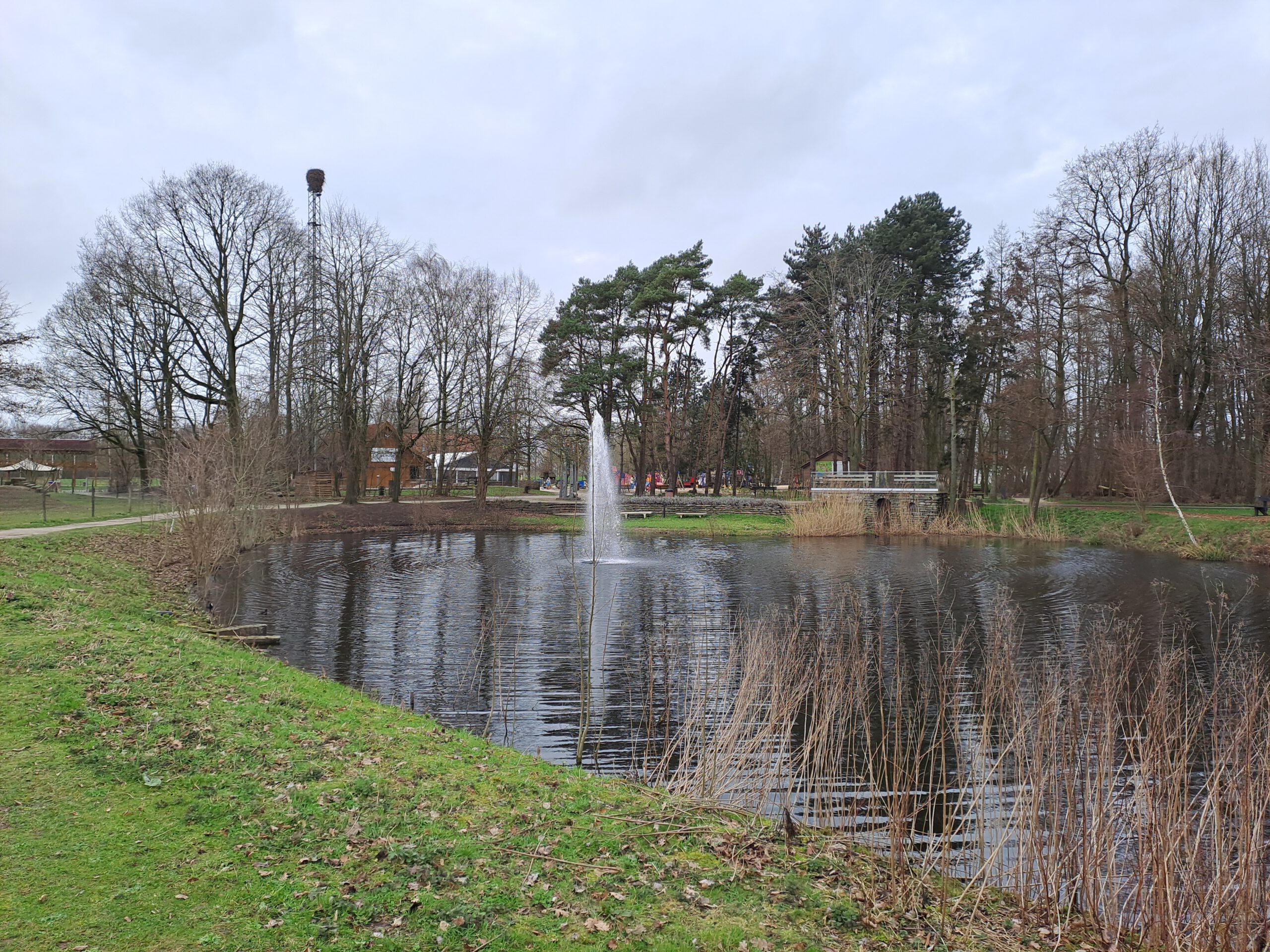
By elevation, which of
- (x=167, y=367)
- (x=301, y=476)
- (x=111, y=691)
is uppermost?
(x=167, y=367)

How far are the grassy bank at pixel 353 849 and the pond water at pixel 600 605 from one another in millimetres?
1723

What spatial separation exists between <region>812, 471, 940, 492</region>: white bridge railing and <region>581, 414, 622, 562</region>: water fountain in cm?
950

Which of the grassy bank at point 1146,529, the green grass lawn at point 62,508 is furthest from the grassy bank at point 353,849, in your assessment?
the grassy bank at point 1146,529

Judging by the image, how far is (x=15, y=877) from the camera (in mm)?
3777

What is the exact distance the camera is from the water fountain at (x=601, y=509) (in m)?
22.8

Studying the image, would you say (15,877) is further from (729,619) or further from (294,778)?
(729,619)

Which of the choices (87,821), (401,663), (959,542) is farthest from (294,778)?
(959,542)

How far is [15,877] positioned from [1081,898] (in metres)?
6.05

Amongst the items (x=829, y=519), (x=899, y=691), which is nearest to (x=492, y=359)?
(x=829, y=519)

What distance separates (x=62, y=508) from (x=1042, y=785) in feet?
107

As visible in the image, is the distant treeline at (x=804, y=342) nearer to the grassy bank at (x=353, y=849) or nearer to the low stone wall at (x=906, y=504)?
the low stone wall at (x=906, y=504)

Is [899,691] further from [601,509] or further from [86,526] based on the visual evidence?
[601,509]

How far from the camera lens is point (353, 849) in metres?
4.37

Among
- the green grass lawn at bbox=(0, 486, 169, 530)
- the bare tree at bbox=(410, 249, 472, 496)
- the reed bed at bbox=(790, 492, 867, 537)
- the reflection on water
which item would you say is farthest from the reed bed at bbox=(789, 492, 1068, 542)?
the green grass lawn at bbox=(0, 486, 169, 530)
